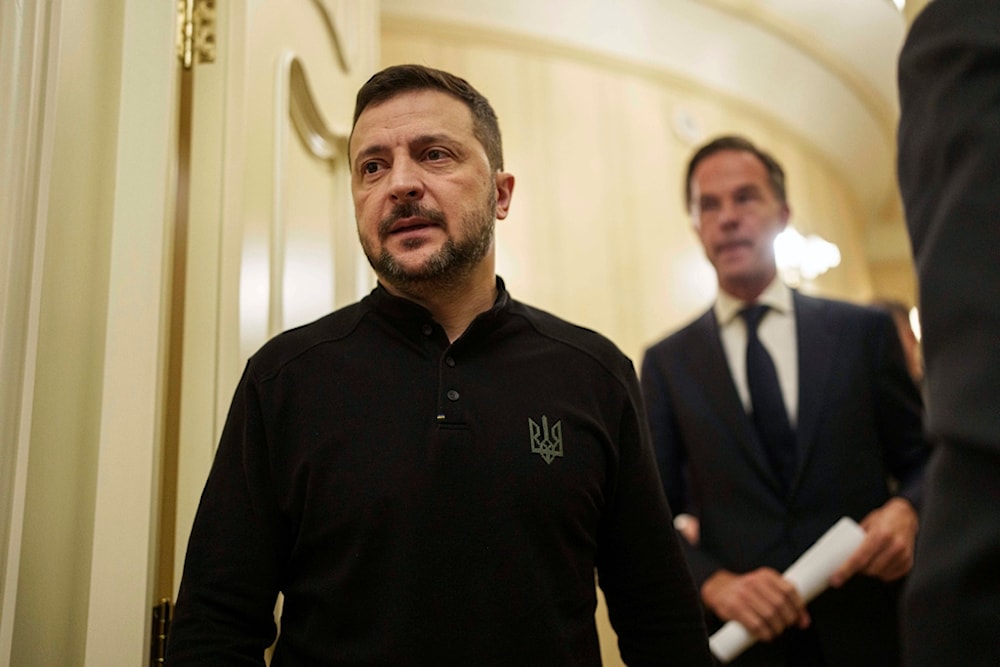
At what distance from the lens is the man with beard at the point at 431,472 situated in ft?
2.78

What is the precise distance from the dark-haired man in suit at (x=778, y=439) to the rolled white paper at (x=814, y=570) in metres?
0.02

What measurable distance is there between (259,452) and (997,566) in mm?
767

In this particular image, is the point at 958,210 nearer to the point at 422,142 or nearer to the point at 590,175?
the point at 422,142

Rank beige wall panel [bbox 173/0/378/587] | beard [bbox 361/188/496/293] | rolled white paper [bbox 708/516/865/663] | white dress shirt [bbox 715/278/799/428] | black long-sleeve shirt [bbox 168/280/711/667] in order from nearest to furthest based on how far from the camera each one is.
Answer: black long-sleeve shirt [bbox 168/280/711/667] → beard [bbox 361/188/496/293] → beige wall panel [bbox 173/0/378/587] → rolled white paper [bbox 708/516/865/663] → white dress shirt [bbox 715/278/799/428]

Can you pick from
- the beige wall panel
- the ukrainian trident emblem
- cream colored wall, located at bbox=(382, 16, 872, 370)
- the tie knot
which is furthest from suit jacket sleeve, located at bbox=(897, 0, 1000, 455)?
cream colored wall, located at bbox=(382, 16, 872, 370)

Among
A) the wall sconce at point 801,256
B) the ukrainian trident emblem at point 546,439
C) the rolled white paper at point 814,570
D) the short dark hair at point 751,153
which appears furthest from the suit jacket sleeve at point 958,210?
the wall sconce at point 801,256

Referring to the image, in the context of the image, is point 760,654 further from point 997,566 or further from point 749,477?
point 997,566

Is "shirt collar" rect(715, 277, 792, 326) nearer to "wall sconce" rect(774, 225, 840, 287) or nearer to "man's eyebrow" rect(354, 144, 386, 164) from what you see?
"man's eyebrow" rect(354, 144, 386, 164)

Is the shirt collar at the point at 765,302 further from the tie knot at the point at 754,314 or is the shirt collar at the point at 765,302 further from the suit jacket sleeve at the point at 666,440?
the suit jacket sleeve at the point at 666,440

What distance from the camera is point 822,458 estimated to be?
1.48m

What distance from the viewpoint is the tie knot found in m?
1.66

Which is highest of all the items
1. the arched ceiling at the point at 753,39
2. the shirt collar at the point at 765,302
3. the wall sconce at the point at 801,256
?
the arched ceiling at the point at 753,39

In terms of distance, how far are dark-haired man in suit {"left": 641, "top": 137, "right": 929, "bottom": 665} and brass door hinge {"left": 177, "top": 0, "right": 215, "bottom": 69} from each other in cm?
109

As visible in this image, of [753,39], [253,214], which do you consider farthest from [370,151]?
[753,39]
